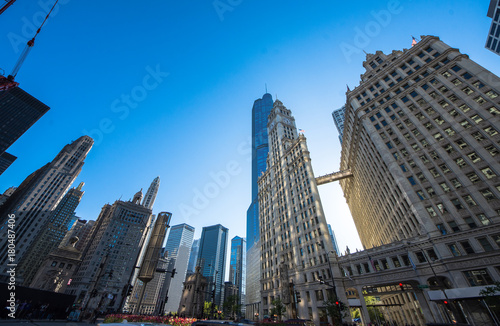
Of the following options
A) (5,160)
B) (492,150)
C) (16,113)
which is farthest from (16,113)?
(492,150)

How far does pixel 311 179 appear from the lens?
205 ft

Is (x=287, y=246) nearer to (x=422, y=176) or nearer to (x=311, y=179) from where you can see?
(x=311, y=179)

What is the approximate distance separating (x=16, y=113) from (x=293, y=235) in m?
148

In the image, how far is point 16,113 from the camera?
4149 inches

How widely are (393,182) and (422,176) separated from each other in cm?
669

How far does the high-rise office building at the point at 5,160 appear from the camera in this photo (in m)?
129

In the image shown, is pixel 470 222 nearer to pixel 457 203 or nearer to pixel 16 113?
pixel 457 203

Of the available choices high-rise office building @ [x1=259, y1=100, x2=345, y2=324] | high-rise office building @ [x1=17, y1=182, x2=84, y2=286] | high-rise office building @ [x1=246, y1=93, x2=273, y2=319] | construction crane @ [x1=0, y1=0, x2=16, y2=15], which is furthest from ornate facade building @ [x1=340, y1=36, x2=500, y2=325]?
high-rise office building @ [x1=17, y1=182, x2=84, y2=286]

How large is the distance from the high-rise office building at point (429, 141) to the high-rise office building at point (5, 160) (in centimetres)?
19937

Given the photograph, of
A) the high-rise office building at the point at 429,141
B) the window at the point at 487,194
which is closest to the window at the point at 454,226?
the high-rise office building at the point at 429,141

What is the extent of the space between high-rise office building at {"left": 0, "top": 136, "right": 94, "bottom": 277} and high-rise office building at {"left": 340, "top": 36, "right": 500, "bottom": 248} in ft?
466

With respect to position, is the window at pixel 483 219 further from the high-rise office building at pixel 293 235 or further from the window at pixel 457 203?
the high-rise office building at pixel 293 235

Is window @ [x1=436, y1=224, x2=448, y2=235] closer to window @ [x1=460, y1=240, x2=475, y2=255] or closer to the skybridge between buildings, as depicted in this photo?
window @ [x1=460, y1=240, x2=475, y2=255]

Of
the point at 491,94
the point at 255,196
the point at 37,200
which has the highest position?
the point at 255,196
